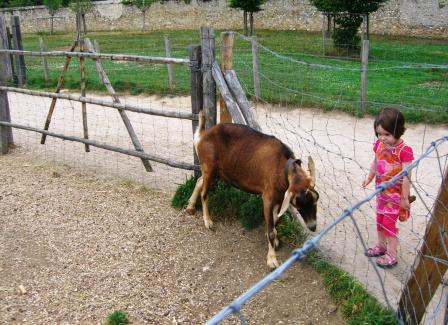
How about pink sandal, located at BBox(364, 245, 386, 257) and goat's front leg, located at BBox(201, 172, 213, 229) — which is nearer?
pink sandal, located at BBox(364, 245, 386, 257)

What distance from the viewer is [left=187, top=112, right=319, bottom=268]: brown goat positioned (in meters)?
3.63

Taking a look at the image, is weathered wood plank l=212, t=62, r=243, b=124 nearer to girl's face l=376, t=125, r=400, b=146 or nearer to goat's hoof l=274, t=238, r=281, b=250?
goat's hoof l=274, t=238, r=281, b=250

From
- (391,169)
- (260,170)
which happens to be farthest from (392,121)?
(260,170)

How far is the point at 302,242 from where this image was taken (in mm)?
4371

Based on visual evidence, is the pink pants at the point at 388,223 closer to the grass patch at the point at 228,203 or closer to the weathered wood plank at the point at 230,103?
the grass patch at the point at 228,203

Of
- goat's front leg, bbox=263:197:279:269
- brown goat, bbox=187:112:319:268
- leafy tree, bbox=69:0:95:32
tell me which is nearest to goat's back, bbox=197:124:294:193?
brown goat, bbox=187:112:319:268

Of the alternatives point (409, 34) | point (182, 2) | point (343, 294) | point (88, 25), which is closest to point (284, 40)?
point (409, 34)

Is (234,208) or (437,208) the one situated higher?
(437,208)

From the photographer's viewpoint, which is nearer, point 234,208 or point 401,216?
point 401,216

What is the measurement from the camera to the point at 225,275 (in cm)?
414

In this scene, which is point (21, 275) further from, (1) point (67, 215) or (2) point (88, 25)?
(2) point (88, 25)

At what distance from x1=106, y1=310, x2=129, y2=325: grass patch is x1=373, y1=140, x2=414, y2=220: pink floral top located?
82.8 inches

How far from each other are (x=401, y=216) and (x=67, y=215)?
10.7ft

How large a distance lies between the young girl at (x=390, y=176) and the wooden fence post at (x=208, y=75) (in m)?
1.75
